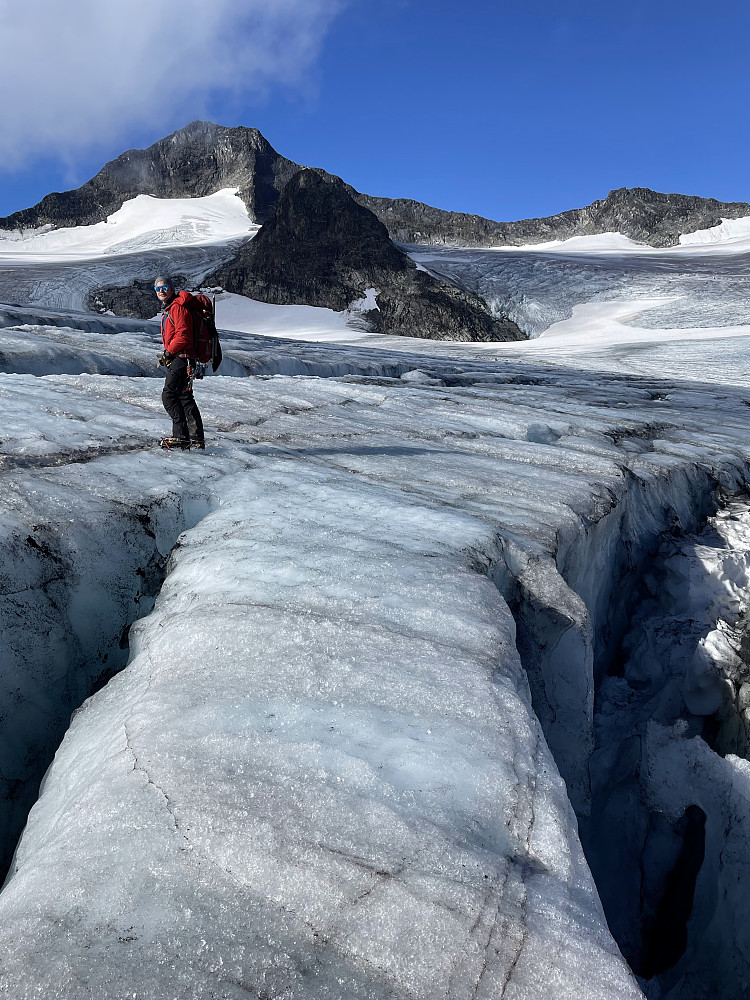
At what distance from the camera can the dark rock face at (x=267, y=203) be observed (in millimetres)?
57156

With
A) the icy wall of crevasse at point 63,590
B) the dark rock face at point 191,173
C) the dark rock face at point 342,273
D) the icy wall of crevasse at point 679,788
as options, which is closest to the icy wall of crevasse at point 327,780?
the icy wall of crevasse at point 63,590

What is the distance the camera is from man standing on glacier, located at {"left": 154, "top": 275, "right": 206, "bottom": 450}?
16.8 feet

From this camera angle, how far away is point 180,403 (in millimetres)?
5145

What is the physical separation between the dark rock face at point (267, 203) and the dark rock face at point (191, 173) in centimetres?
10

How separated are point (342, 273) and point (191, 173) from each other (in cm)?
3027

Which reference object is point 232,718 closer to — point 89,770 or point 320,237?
point 89,770

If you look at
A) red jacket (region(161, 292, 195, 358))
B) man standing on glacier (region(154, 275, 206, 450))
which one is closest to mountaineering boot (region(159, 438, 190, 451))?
man standing on glacier (region(154, 275, 206, 450))

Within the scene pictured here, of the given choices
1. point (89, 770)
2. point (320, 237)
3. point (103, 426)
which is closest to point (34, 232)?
point (320, 237)

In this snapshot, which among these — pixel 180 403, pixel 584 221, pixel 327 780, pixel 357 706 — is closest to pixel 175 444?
pixel 180 403

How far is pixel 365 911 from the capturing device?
1.62m

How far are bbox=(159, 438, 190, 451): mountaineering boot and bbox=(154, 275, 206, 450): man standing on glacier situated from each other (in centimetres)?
2

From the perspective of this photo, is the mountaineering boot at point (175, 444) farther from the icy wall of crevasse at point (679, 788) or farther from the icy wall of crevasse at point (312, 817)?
the icy wall of crevasse at point (679, 788)

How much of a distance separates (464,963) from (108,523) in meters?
2.87

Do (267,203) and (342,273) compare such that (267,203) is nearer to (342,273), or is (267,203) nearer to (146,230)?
(146,230)
